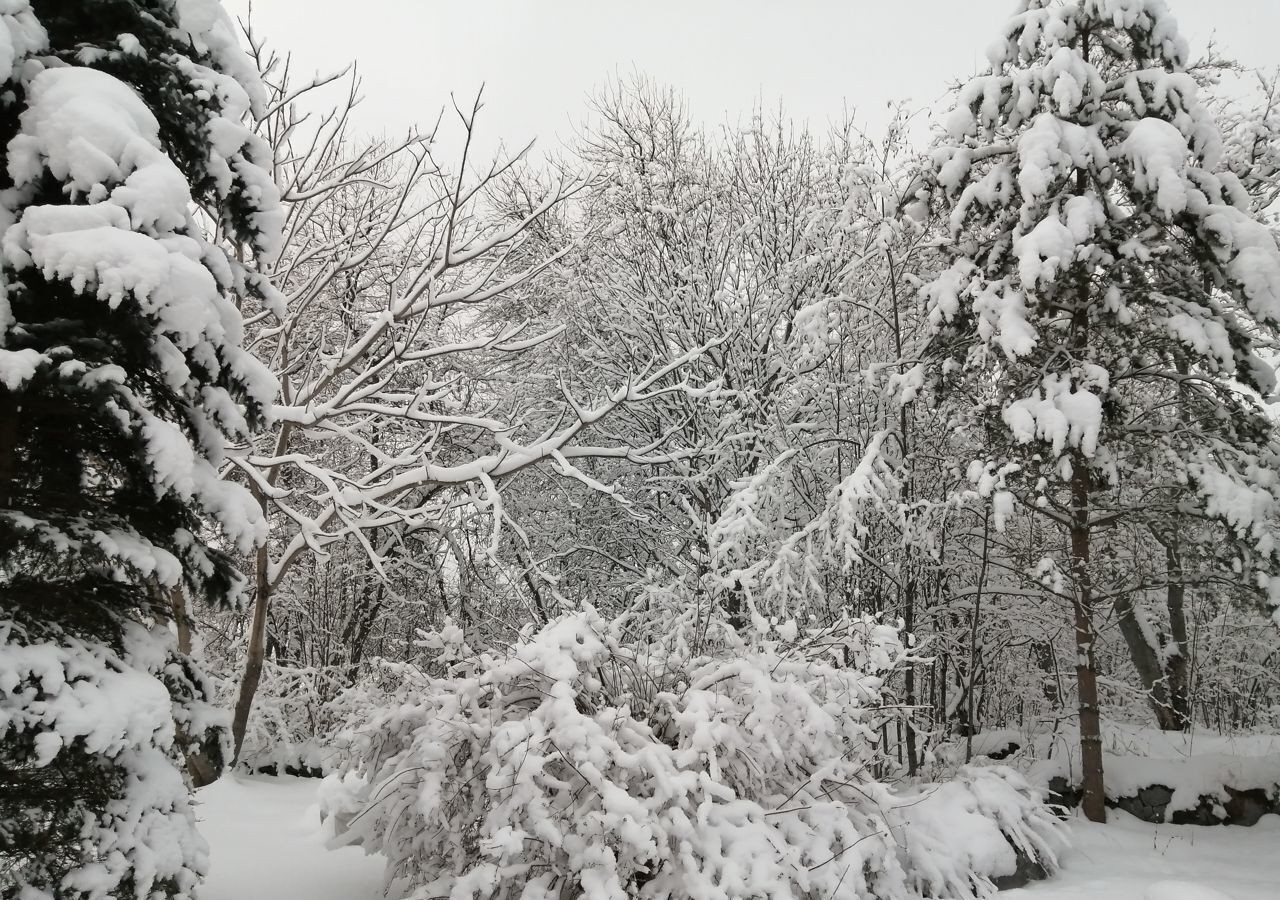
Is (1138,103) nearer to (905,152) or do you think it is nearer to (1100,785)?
(905,152)

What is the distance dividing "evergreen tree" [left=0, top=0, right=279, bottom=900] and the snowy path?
60cm

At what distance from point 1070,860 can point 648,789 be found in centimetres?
349

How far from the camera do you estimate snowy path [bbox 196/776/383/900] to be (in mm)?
4461

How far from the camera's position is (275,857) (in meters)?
5.13

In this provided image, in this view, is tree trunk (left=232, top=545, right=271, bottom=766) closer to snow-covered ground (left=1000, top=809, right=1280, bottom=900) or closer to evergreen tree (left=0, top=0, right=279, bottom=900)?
evergreen tree (left=0, top=0, right=279, bottom=900)

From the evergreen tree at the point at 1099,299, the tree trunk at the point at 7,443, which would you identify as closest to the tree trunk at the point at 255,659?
the tree trunk at the point at 7,443

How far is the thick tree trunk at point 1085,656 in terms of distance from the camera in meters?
6.60

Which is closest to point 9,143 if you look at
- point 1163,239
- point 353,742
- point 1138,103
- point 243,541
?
point 243,541

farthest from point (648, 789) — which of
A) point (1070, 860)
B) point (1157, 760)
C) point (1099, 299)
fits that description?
point (1157, 760)

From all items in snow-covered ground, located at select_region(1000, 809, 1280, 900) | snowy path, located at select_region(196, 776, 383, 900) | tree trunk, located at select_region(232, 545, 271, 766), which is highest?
tree trunk, located at select_region(232, 545, 271, 766)

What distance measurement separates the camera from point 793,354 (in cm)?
991

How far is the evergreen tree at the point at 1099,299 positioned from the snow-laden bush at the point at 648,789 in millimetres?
2237

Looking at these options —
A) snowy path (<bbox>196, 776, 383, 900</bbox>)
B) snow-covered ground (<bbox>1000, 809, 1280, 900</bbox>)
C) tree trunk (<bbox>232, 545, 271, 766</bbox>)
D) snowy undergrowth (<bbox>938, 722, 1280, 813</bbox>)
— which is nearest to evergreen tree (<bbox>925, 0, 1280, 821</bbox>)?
snow-covered ground (<bbox>1000, 809, 1280, 900</bbox>)

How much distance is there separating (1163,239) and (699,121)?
741 cm
